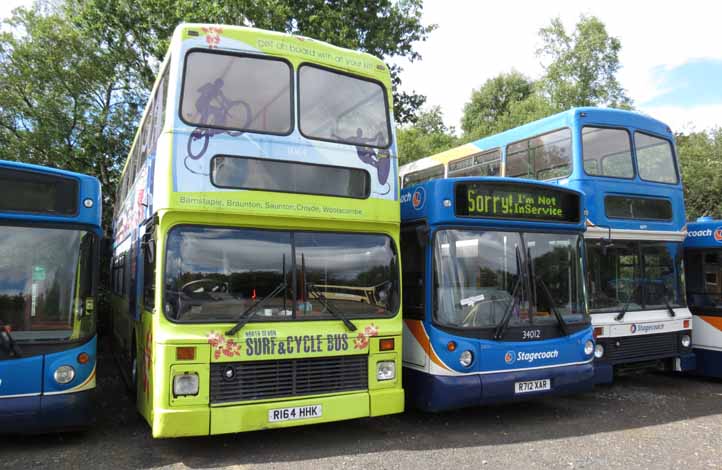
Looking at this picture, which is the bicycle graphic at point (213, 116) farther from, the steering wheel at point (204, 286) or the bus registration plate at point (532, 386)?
the bus registration plate at point (532, 386)

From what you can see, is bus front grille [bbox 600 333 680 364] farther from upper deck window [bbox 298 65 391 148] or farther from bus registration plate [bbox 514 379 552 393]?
upper deck window [bbox 298 65 391 148]

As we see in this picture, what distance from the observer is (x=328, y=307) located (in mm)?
6184

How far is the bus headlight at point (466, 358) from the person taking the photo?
6.65 meters

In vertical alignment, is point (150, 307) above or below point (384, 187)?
below

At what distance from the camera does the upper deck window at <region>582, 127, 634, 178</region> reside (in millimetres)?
9211

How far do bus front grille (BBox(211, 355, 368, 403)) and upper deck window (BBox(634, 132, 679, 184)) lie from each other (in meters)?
6.27

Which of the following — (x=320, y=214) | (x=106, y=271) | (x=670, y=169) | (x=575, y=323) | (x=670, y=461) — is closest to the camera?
(x=670, y=461)

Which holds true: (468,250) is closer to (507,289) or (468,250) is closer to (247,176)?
(507,289)

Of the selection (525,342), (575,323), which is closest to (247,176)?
(525,342)

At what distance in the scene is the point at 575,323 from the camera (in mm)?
7449

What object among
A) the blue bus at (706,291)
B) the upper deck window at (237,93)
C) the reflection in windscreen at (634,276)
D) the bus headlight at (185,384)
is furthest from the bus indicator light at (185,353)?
the blue bus at (706,291)

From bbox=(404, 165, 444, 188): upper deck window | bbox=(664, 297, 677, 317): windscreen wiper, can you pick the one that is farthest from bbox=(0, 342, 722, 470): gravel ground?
bbox=(404, 165, 444, 188): upper deck window

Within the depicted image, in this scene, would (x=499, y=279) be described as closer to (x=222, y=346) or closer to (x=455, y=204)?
(x=455, y=204)

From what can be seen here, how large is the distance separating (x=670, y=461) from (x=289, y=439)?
386 cm
